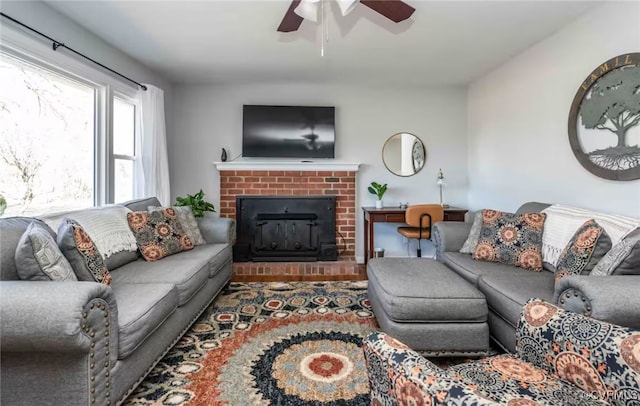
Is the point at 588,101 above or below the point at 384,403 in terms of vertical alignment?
above

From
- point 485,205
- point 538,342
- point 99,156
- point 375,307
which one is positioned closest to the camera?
point 538,342

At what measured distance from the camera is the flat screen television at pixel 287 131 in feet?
13.0

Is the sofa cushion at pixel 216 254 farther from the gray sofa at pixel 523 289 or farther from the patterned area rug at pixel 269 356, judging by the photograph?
the gray sofa at pixel 523 289

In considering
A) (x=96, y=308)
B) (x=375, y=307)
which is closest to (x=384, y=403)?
(x=96, y=308)

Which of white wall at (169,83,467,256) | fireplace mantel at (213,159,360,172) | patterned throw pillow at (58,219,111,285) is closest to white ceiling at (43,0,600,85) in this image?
white wall at (169,83,467,256)

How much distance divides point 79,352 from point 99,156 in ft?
7.06

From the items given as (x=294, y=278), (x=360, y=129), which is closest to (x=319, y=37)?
(x=360, y=129)

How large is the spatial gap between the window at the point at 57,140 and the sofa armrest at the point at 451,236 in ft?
9.83

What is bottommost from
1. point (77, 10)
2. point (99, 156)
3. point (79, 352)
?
point (79, 352)

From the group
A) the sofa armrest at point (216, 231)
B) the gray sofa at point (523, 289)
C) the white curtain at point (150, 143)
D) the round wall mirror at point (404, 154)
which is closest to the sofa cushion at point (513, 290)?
the gray sofa at point (523, 289)

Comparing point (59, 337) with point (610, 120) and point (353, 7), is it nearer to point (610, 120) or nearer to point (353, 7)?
point (353, 7)

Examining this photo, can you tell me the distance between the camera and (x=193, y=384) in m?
1.62

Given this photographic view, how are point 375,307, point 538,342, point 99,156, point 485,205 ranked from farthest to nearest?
point 485,205 → point 99,156 → point 375,307 → point 538,342

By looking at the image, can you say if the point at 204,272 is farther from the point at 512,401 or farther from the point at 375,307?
the point at 512,401
